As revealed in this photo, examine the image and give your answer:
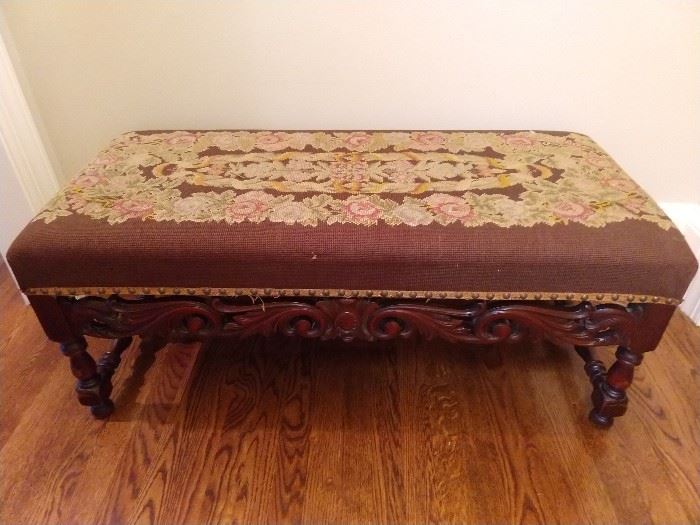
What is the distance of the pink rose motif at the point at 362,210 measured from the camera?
30.7 inches

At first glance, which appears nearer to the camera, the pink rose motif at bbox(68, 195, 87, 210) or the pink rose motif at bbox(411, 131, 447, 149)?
the pink rose motif at bbox(68, 195, 87, 210)

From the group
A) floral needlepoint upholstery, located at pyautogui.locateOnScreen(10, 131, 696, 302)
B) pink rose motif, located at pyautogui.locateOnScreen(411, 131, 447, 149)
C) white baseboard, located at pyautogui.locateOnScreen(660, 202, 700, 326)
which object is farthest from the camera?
white baseboard, located at pyautogui.locateOnScreen(660, 202, 700, 326)

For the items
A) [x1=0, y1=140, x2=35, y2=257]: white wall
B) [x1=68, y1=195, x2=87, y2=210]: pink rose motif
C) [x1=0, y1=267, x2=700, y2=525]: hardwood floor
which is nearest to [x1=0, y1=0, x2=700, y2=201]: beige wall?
[x1=0, y1=140, x2=35, y2=257]: white wall

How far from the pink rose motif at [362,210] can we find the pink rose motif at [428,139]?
30cm

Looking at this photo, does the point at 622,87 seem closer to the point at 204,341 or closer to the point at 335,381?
the point at 335,381

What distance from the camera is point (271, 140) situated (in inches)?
42.3

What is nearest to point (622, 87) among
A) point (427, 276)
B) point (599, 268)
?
point (599, 268)

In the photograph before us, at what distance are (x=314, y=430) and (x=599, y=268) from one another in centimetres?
60

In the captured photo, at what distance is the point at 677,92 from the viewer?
1137 mm

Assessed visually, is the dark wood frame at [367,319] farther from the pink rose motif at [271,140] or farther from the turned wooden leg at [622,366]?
the pink rose motif at [271,140]

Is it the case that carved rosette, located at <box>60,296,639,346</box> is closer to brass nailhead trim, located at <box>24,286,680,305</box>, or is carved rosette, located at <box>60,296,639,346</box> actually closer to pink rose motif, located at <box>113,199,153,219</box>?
brass nailhead trim, located at <box>24,286,680,305</box>

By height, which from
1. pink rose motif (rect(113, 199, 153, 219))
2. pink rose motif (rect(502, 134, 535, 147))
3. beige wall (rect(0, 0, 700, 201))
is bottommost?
pink rose motif (rect(113, 199, 153, 219))

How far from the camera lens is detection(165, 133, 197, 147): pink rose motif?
1.07 meters

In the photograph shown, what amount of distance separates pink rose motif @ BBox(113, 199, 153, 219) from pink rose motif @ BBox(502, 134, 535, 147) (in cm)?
76
